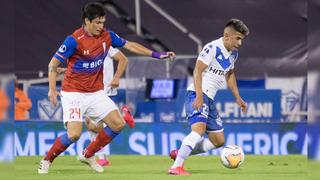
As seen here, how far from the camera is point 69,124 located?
339 inches

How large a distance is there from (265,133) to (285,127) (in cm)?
41

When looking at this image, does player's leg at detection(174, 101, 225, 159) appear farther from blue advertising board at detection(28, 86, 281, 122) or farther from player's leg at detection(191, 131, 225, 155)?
blue advertising board at detection(28, 86, 281, 122)

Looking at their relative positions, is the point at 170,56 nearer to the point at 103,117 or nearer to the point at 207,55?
the point at 207,55

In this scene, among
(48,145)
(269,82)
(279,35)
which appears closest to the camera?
(48,145)

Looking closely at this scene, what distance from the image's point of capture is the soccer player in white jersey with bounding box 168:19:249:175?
335 inches

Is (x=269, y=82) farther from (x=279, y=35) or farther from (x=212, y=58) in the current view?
(x=212, y=58)

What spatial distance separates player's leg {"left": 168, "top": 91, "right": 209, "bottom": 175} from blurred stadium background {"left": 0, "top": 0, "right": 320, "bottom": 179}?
502cm

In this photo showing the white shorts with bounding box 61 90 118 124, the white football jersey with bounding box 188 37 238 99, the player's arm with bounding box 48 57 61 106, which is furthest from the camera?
the white football jersey with bounding box 188 37 238 99

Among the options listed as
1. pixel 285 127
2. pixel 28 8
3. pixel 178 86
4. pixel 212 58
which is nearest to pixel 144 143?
pixel 285 127

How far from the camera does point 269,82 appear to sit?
67.3 ft

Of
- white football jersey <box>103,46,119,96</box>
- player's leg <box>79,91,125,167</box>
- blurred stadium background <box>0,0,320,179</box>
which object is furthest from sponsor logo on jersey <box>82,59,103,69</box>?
blurred stadium background <box>0,0,320,179</box>

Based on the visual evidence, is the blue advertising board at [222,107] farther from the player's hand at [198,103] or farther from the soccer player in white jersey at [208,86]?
the player's hand at [198,103]

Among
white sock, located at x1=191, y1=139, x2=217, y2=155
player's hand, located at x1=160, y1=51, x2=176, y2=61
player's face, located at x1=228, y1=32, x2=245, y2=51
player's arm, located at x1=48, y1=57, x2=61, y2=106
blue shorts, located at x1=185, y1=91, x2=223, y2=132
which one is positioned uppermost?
player's face, located at x1=228, y1=32, x2=245, y2=51

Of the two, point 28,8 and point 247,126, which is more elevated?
point 28,8
